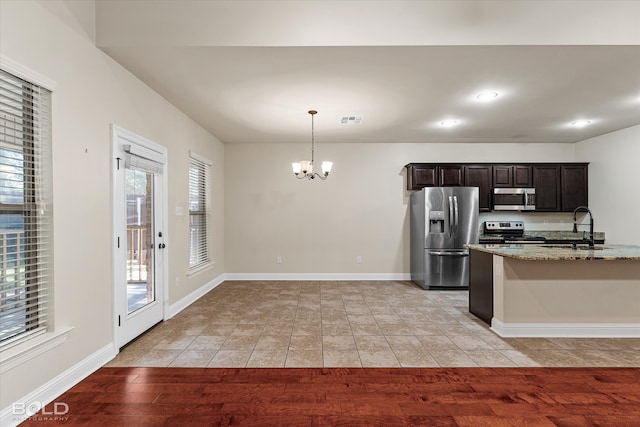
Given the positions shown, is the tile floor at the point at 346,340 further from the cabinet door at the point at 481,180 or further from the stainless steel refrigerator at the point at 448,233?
the cabinet door at the point at 481,180

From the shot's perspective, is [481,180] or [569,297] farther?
[481,180]

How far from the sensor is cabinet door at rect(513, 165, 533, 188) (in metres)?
5.85

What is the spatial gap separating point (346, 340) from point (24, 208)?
2.84 metres

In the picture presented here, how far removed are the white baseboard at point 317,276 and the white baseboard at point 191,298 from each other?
16.5 inches

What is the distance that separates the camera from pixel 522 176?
586cm

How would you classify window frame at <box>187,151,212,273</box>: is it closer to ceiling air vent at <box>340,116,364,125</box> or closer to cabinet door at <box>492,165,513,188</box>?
ceiling air vent at <box>340,116,364,125</box>

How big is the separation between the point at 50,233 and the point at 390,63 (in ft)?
10.0

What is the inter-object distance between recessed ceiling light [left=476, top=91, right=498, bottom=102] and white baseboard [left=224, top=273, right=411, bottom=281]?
3516 mm

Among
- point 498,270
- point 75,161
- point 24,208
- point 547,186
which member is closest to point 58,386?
point 24,208

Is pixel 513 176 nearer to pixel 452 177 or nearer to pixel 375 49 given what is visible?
pixel 452 177

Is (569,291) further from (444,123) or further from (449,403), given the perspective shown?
(444,123)

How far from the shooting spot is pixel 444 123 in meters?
4.88

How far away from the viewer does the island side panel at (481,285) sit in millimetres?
3676

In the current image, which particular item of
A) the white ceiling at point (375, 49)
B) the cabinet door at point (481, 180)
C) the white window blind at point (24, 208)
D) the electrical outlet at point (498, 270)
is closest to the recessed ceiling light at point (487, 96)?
the white ceiling at point (375, 49)
